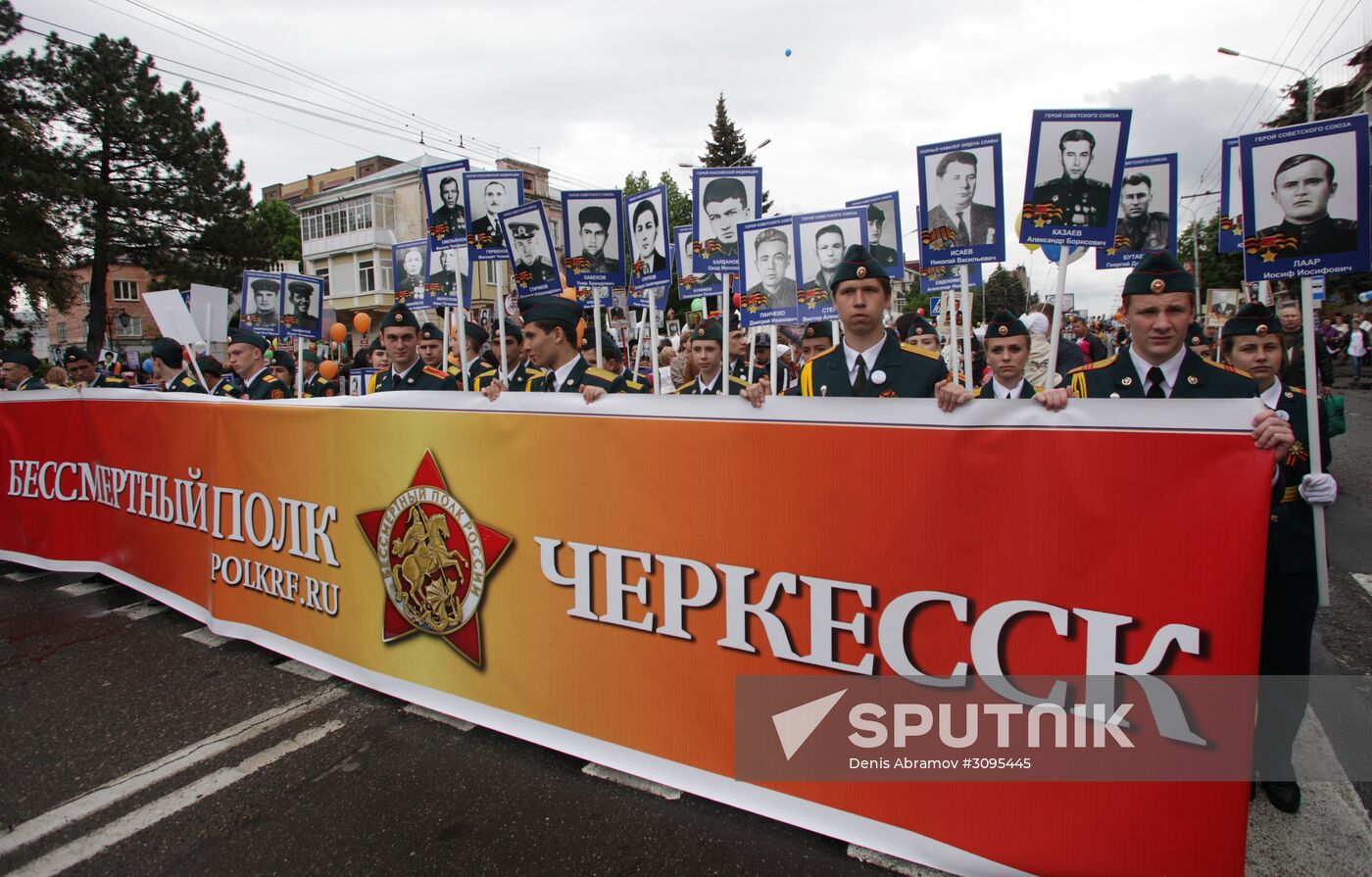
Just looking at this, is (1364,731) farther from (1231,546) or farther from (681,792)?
(681,792)

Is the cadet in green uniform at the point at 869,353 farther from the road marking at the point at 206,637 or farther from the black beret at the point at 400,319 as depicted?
the road marking at the point at 206,637

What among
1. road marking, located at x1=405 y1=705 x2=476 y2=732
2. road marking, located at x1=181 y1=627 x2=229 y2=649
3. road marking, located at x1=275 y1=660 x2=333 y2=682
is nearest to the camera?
road marking, located at x1=405 y1=705 x2=476 y2=732

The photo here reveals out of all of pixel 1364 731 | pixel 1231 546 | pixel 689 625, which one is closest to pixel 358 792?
pixel 689 625

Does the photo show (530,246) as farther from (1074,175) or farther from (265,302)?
→ (1074,175)

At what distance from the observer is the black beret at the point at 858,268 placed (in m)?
3.25

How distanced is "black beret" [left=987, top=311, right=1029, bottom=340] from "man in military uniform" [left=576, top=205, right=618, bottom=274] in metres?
2.63

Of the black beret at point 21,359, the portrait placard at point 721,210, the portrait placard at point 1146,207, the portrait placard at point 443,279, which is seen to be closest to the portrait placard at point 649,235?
the portrait placard at point 721,210

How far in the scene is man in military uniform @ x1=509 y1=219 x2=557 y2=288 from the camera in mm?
5246

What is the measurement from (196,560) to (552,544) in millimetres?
3091

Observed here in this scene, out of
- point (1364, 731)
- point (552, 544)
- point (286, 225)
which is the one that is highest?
point (286, 225)

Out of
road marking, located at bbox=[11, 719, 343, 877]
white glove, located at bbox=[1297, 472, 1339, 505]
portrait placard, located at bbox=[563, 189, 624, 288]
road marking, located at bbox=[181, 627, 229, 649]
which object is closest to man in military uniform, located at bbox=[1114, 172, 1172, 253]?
white glove, located at bbox=[1297, 472, 1339, 505]

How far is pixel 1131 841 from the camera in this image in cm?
208

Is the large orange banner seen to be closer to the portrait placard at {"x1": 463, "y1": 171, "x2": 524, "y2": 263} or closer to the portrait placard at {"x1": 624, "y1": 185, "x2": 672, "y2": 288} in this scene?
→ the portrait placard at {"x1": 463, "y1": 171, "x2": 524, "y2": 263}

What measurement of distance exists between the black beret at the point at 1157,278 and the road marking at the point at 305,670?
439 cm
